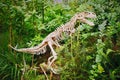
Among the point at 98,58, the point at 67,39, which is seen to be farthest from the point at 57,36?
the point at 98,58

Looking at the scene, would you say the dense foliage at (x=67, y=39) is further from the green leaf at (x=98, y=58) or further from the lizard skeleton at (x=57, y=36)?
the lizard skeleton at (x=57, y=36)

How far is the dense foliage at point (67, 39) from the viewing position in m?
3.22

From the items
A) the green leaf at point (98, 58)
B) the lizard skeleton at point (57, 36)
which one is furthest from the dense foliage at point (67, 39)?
the lizard skeleton at point (57, 36)

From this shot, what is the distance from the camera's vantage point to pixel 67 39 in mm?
3803

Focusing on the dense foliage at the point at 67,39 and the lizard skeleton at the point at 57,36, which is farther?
the lizard skeleton at the point at 57,36

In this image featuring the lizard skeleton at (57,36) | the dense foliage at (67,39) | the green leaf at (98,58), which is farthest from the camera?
the lizard skeleton at (57,36)

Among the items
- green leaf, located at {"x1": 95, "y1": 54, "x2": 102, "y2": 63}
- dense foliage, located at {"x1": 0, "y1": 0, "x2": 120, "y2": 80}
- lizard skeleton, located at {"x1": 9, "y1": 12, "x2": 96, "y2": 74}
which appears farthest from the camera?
lizard skeleton, located at {"x1": 9, "y1": 12, "x2": 96, "y2": 74}

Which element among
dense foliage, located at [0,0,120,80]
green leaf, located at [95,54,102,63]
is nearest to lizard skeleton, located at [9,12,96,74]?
dense foliage, located at [0,0,120,80]

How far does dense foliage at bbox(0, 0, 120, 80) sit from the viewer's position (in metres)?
3.22

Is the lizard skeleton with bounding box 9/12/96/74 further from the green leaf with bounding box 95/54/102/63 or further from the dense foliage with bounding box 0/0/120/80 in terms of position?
the green leaf with bounding box 95/54/102/63

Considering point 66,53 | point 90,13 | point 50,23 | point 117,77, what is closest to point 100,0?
point 90,13

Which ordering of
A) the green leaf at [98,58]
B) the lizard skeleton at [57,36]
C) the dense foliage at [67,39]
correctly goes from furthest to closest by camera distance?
1. the lizard skeleton at [57,36]
2. the dense foliage at [67,39]
3. the green leaf at [98,58]

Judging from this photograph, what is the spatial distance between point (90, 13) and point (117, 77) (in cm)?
114

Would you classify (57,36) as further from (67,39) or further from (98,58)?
(98,58)
